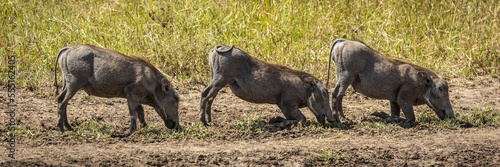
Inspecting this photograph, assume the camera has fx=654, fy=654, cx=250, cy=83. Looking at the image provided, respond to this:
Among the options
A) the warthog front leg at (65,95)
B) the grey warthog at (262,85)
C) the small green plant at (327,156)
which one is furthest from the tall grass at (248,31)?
the small green plant at (327,156)

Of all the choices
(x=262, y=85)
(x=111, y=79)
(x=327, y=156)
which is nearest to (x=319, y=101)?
(x=262, y=85)

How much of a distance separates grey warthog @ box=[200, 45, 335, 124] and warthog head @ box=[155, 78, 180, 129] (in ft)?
1.10

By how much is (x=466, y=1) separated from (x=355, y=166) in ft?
20.6

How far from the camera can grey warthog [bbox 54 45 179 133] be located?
19.1 ft

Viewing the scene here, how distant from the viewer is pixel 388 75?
22.2ft

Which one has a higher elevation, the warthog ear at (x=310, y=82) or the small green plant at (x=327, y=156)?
the warthog ear at (x=310, y=82)

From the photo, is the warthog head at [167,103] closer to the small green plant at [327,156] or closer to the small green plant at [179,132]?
the small green plant at [179,132]

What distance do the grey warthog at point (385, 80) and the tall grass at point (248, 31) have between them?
5.36ft

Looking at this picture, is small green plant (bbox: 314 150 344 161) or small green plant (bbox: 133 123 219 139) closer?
small green plant (bbox: 314 150 344 161)

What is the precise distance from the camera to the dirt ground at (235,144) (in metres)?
5.34

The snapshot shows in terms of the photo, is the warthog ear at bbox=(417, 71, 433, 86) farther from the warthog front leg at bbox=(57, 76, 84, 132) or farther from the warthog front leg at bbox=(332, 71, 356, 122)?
the warthog front leg at bbox=(57, 76, 84, 132)

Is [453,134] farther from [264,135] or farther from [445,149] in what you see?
[264,135]

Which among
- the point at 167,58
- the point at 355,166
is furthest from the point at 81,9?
the point at 355,166

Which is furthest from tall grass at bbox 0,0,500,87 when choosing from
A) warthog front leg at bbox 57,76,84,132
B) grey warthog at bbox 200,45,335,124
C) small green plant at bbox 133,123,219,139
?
warthog front leg at bbox 57,76,84,132
